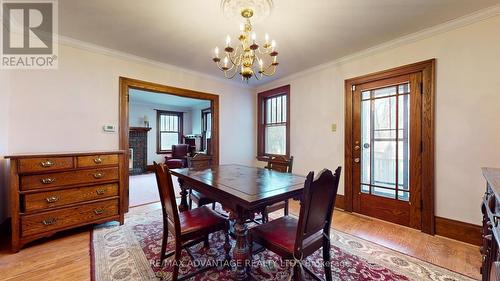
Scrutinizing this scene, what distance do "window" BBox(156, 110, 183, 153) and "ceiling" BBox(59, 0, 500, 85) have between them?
196 inches


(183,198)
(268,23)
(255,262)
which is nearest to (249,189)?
(255,262)

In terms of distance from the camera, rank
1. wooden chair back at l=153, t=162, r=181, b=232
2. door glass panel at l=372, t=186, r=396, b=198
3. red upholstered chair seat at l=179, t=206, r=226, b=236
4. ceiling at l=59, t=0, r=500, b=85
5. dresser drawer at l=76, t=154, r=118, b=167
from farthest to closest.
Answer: door glass panel at l=372, t=186, r=396, b=198 → dresser drawer at l=76, t=154, r=118, b=167 → ceiling at l=59, t=0, r=500, b=85 → red upholstered chair seat at l=179, t=206, r=226, b=236 → wooden chair back at l=153, t=162, r=181, b=232

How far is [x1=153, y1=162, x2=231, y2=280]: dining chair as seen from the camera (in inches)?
59.9

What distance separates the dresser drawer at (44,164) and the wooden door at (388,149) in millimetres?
3684

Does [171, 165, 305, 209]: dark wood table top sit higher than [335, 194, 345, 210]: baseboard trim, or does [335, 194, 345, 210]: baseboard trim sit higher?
[171, 165, 305, 209]: dark wood table top

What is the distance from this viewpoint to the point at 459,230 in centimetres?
226

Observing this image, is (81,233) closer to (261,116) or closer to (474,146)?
(261,116)

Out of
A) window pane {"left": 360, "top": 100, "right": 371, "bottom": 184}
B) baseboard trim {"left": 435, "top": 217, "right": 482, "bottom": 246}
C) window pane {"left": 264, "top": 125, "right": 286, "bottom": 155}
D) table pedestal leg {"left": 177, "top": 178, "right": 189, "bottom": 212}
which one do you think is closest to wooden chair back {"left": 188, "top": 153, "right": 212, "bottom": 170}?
table pedestal leg {"left": 177, "top": 178, "right": 189, "bottom": 212}

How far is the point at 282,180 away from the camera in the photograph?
1941 mm

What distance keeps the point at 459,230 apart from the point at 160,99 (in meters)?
7.29

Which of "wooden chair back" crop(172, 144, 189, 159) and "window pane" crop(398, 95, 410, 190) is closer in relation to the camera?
"window pane" crop(398, 95, 410, 190)

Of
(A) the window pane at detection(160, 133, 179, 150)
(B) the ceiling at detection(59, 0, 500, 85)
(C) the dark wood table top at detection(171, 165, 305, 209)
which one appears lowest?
(C) the dark wood table top at detection(171, 165, 305, 209)

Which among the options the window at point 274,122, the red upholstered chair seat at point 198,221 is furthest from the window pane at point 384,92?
the red upholstered chair seat at point 198,221

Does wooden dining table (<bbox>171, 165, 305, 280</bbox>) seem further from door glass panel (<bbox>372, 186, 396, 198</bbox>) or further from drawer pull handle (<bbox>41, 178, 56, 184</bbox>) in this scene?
door glass panel (<bbox>372, 186, 396, 198</bbox>)
